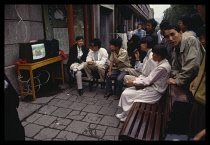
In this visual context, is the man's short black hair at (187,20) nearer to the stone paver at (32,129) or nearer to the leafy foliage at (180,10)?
the stone paver at (32,129)

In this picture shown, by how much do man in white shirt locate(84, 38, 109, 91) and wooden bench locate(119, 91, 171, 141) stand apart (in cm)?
205

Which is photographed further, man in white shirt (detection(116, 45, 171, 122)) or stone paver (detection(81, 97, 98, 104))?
stone paver (detection(81, 97, 98, 104))

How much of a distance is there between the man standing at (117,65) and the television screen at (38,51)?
1.95m

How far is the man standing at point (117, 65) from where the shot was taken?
15.0 feet

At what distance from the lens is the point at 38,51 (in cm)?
465

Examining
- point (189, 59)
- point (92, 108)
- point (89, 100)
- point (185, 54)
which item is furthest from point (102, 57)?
point (189, 59)

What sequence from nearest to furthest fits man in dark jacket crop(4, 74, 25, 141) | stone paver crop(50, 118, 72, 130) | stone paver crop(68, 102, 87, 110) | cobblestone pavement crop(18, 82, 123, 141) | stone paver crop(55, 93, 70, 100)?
man in dark jacket crop(4, 74, 25, 141)
cobblestone pavement crop(18, 82, 123, 141)
stone paver crop(50, 118, 72, 130)
stone paver crop(68, 102, 87, 110)
stone paver crop(55, 93, 70, 100)

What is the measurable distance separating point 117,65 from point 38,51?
2231 millimetres

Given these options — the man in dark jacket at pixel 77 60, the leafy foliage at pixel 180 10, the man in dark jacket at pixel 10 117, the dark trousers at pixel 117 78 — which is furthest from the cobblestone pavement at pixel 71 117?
the leafy foliage at pixel 180 10

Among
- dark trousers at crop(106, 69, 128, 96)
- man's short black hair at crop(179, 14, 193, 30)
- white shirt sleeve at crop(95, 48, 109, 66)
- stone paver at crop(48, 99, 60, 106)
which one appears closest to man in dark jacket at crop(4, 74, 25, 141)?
stone paver at crop(48, 99, 60, 106)

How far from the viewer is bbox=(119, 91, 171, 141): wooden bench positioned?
2291 millimetres

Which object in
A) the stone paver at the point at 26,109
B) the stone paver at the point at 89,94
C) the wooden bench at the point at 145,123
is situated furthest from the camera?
the stone paver at the point at 89,94

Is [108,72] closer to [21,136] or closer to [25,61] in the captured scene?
[25,61]

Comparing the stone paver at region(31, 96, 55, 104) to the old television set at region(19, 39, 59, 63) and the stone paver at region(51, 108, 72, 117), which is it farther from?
the old television set at region(19, 39, 59, 63)
